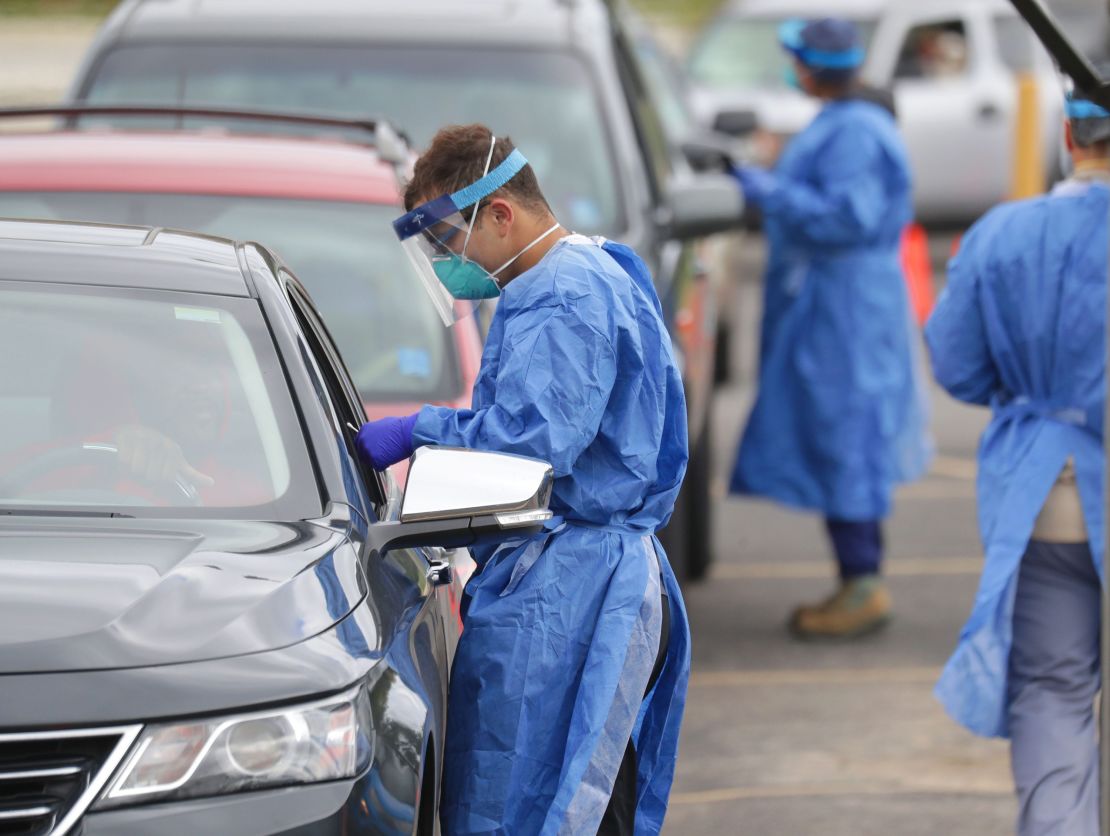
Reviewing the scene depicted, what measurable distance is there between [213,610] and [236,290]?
938mm

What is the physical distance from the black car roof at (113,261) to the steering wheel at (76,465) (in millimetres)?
332

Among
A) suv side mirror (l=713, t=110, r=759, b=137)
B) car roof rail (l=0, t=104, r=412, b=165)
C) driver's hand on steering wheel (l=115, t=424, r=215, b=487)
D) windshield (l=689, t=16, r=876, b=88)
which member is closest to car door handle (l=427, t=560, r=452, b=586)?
driver's hand on steering wheel (l=115, t=424, r=215, b=487)

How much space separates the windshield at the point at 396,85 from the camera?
6.98m

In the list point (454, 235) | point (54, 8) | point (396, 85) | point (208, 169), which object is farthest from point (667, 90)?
point (54, 8)

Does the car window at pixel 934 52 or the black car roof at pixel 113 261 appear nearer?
the black car roof at pixel 113 261

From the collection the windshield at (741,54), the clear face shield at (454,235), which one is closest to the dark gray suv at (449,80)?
the clear face shield at (454,235)

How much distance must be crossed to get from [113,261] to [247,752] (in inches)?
48.8

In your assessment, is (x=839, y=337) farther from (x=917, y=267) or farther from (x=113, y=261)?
(x=917, y=267)

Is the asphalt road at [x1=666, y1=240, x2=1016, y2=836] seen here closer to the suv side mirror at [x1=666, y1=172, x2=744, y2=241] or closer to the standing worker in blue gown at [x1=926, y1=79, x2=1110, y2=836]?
the standing worker in blue gown at [x1=926, y1=79, x2=1110, y2=836]

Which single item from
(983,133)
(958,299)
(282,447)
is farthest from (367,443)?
(983,133)

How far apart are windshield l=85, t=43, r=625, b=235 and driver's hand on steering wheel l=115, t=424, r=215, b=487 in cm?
360

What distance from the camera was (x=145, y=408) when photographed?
349 centimetres

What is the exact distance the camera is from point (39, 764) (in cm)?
260

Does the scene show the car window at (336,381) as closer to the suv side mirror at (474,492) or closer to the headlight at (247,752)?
the suv side mirror at (474,492)
